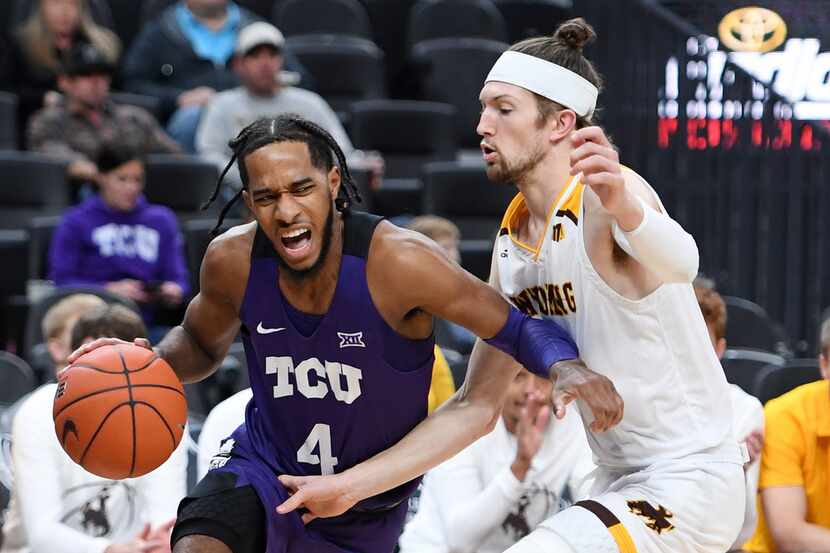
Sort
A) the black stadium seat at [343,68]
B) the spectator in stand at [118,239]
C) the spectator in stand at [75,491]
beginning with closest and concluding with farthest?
1. the spectator in stand at [75,491]
2. the spectator in stand at [118,239]
3. the black stadium seat at [343,68]

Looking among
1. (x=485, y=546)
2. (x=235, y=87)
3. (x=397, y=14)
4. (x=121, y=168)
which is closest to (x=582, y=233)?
(x=485, y=546)

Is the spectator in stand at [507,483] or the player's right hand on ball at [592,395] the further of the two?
the spectator in stand at [507,483]

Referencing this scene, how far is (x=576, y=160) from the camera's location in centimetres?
346

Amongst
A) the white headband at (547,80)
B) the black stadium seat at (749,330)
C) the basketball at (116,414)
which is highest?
the white headband at (547,80)

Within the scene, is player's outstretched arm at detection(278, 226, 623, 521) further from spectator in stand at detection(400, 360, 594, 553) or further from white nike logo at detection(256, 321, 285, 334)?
spectator in stand at detection(400, 360, 594, 553)

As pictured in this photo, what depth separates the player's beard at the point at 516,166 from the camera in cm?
391

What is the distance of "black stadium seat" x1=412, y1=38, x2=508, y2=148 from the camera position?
34.3ft

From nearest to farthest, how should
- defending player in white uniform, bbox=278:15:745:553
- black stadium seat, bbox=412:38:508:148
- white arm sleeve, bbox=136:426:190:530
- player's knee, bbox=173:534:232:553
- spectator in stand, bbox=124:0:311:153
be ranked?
defending player in white uniform, bbox=278:15:745:553 → player's knee, bbox=173:534:232:553 → white arm sleeve, bbox=136:426:190:530 → spectator in stand, bbox=124:0:311:153 → black stadium seat, bbox=412:38:508:148

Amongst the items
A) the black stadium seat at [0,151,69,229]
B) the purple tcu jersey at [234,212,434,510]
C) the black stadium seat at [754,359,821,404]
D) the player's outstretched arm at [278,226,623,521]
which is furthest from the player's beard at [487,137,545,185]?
the black stadium seat at [0,151,69,229]

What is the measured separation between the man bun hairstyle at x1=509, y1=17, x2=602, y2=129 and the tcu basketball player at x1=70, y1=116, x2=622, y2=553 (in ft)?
1.76

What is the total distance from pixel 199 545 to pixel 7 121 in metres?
6.32

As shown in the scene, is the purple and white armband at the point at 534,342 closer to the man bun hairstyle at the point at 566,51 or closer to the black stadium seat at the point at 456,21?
the man bun hairstyle at the point at 566,51

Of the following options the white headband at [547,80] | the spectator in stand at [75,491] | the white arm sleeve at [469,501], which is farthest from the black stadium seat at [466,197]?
the white headband at [547,80]

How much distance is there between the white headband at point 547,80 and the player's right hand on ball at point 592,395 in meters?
0.82
